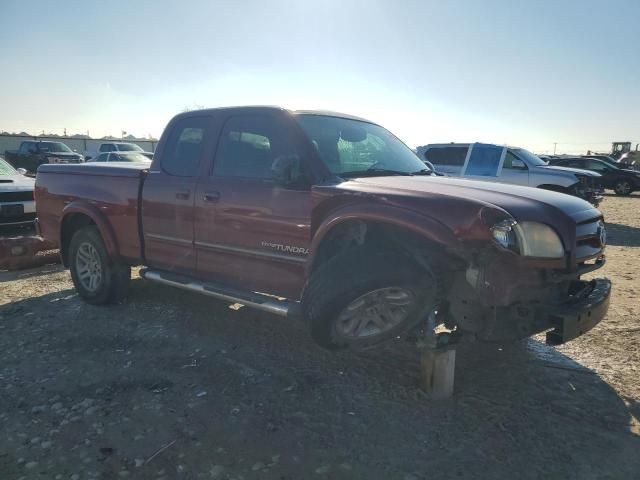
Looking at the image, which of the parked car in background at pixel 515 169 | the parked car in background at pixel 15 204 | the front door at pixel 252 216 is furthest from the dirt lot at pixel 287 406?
the parked car in background at pixel 515 169

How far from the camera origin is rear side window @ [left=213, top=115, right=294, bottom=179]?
13.3 feet

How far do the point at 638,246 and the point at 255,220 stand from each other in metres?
8.41

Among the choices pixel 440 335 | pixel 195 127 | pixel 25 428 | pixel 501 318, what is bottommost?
pixel 25 428

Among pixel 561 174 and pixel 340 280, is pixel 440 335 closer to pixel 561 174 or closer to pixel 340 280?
pixel 340 280

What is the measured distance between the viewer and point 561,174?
12531mm

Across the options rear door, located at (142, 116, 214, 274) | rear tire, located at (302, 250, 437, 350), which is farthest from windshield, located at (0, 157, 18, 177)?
rear tire, located at (302, 250, 437, 350)

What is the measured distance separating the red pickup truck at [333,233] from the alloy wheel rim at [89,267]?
0.02 meters

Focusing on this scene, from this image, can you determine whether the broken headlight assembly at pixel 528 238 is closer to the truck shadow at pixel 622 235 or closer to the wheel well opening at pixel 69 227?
the wheel well opening at pixel 69 227

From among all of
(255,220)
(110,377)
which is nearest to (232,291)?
(255,220)

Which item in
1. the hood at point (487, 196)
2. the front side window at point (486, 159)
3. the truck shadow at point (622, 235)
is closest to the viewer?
the hood at point (487, 196)

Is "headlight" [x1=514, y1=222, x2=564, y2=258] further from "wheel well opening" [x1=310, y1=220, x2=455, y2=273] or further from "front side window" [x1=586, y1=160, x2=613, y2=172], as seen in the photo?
"front side window" [x1=586, y1=160, x2=613, y2=172]

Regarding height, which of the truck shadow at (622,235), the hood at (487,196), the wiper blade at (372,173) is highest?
the wiper blade at (372,173)

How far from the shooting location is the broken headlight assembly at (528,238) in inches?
112

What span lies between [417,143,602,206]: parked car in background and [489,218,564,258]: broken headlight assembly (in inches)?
372
